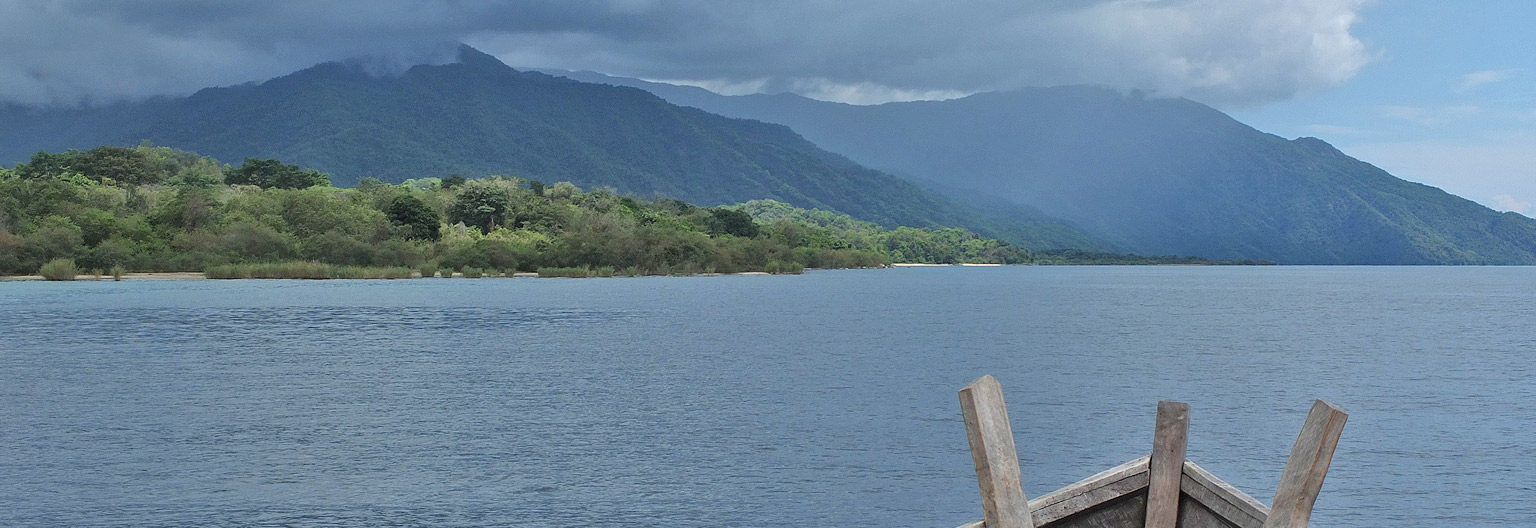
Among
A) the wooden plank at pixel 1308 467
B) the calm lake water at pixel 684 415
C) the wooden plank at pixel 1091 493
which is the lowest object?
the calm lake water at pixel 684 415

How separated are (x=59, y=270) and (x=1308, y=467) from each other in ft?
402

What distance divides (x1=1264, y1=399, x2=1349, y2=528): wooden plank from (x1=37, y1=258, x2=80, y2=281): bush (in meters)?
121

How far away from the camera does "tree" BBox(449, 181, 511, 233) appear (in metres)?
149

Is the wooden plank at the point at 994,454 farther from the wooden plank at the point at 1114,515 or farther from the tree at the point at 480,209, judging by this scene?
the tree at the point at 480,209

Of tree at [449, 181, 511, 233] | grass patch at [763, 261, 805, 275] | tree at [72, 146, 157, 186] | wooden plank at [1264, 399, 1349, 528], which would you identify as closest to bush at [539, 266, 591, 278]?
tree at [449, 181, 511, 233]

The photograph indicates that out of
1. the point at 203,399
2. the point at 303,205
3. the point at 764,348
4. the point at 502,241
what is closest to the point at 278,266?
the point at 303,205

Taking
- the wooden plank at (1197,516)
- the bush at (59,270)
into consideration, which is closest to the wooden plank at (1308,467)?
the wooden plank at (1197,516)

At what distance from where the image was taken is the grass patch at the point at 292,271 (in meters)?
122

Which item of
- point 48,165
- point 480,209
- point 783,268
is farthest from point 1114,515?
point 48,165

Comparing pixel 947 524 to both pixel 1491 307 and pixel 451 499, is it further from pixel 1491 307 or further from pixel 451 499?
pixel 1491 307

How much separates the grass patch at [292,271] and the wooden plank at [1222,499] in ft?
408

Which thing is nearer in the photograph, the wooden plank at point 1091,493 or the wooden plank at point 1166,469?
the wooden plank at point 1166,469

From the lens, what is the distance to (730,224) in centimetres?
18362

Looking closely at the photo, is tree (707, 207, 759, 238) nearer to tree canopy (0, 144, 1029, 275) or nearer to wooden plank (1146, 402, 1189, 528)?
tree canopy (0, 144, 1029, 275)
